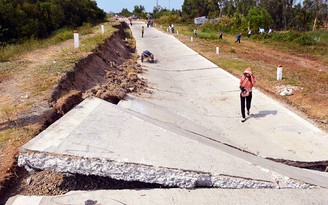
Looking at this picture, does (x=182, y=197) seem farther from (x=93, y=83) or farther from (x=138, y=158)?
(x=93, y=83)

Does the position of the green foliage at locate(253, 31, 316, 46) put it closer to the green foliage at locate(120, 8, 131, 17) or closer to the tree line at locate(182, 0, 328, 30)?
the tree line at locate(182, 0, 328, 30)

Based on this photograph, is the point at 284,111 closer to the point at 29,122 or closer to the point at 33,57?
the point at 29,122

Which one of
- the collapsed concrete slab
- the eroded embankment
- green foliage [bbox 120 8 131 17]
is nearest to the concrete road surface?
the collapsed concrete slab

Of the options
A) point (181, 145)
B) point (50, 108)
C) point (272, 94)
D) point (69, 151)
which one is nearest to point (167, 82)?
point (272, 94)

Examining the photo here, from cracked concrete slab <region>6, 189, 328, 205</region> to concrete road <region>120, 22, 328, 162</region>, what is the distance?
8.18ft

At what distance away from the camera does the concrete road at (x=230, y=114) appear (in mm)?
7199

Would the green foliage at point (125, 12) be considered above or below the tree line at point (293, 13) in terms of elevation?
above

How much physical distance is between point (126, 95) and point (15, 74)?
365 centimetres

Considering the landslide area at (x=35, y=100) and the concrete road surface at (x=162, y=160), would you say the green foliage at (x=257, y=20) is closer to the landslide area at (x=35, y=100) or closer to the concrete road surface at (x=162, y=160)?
the landslide area at (x=35, y=100)

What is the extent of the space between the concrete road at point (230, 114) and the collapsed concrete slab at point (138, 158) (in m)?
2.27

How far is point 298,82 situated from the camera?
1283cm

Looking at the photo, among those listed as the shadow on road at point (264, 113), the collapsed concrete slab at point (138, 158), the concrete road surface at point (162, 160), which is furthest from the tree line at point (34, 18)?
the collapsed concrete slab at point (138, 158)

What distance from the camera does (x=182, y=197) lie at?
396 cm

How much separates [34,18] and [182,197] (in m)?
24.6
